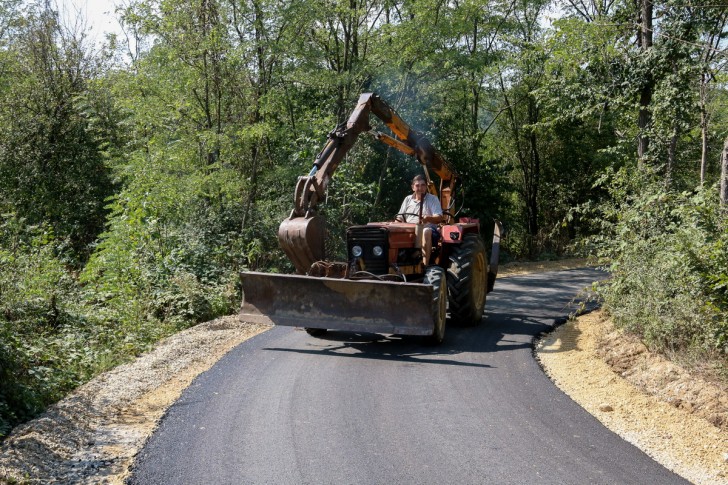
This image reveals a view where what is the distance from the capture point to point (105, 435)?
5.64m

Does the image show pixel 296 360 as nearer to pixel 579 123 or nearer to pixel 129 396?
pixel 129 396

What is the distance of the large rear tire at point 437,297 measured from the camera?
27.9ft

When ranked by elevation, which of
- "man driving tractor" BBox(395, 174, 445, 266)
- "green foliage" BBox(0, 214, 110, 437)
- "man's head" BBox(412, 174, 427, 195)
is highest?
"man's head" BBox(412, 174, 427, 195)

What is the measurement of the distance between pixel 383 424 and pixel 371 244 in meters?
3.72

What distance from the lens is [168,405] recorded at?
6.50 meters

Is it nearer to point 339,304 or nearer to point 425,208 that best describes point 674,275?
point 425,208

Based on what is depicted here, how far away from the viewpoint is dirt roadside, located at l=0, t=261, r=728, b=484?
194 inches

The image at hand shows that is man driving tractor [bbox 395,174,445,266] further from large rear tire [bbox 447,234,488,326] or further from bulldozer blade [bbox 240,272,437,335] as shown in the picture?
bulldozer blade [bbox 240,272,437,335]

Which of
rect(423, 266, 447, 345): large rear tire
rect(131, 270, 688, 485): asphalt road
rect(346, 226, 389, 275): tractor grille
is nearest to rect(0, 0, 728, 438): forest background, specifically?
rect(131, 270, 688, 485): asphalt road

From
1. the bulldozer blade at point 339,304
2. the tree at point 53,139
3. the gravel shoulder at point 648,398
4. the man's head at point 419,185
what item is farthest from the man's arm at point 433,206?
the tree at point 53,139

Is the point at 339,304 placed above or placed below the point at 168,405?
above

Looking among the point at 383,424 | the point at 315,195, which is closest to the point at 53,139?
the point at 315,195

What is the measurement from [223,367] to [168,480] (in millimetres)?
3132

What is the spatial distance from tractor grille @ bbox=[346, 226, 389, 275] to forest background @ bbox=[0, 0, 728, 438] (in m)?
3.20
